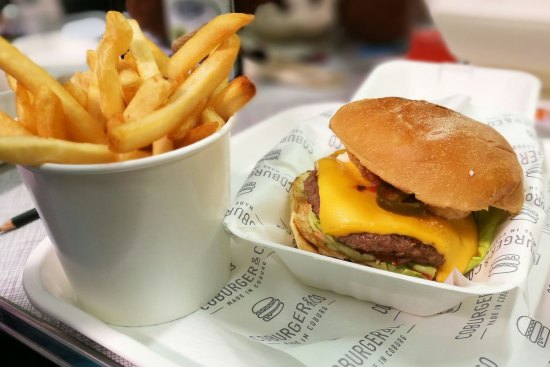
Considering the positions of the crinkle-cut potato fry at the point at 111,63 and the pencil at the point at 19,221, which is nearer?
the crinkle-cut potato fry at the point at 111,63

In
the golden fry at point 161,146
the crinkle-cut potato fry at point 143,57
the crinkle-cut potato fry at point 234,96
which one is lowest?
the golden fry at point 161,146

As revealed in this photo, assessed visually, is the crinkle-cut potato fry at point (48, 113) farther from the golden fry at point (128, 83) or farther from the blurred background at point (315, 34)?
the blurred background at point (315, 34)

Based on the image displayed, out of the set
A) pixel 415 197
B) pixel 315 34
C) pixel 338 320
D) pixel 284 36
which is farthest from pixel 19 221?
pixel 315 34

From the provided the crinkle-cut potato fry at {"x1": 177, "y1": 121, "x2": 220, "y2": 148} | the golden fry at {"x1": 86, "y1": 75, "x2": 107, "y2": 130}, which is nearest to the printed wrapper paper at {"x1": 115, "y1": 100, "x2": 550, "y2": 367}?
the crinkle-cut potato fry at {"x1": 177, "y1": 121, "x2": 220, "y2": 148}

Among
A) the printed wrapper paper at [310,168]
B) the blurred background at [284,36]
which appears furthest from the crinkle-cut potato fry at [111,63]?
the blurred background at [284,36]

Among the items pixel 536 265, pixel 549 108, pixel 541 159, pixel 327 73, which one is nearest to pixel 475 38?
pixel 549 108
